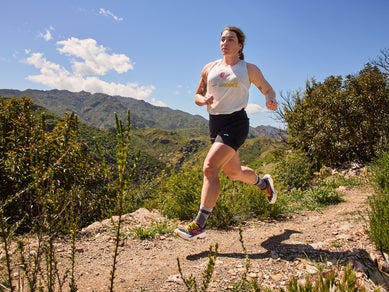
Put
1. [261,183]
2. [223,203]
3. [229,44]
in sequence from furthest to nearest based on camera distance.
A: 1. [223,203]
2. [261,183]
3. [229,44]

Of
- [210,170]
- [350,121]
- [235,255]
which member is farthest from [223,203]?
[350,121]

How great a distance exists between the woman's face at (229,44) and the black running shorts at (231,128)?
0.71 meters

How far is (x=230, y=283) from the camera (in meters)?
2.79

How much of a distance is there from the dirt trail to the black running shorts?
121 cm

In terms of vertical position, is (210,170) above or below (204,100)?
below

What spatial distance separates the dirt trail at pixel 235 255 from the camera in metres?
2.92

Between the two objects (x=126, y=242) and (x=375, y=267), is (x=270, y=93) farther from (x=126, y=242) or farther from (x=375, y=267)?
(x=126, y=242)

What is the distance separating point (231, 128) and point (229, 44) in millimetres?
1014

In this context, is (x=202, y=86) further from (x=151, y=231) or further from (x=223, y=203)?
(x=151, y=231)

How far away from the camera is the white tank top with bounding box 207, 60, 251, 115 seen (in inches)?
151

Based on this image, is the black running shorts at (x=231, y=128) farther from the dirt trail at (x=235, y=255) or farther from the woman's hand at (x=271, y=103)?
the dirt trail at (x=235, y=255)

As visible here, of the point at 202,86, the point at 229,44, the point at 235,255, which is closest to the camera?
the point at 235,255

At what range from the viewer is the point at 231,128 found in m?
3.81

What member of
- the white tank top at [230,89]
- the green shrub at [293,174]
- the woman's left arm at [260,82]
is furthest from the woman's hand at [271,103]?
the green shrub at [293,174]
